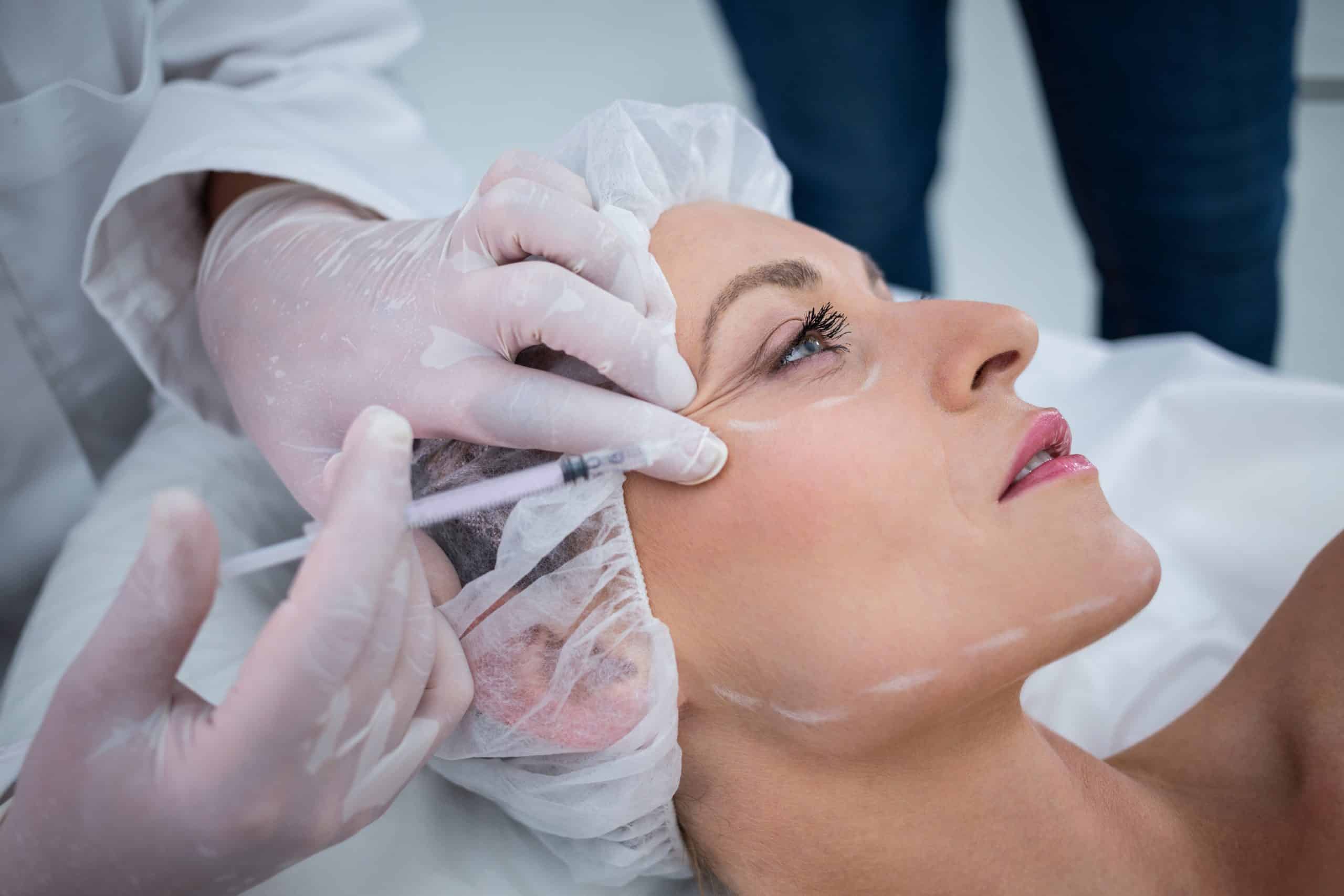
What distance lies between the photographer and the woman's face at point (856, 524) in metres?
0.89

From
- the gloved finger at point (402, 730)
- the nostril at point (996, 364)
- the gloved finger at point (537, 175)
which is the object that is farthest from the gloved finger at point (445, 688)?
the nostril at point (996, 364)

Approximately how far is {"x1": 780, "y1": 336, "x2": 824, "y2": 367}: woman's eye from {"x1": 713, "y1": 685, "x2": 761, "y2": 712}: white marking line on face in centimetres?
33

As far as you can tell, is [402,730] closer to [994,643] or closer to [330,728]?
[330,728]

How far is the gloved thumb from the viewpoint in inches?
29.6

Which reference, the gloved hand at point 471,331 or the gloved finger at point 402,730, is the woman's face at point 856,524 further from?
the gloved finger at point 402,730

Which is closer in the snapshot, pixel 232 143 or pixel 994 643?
pixel 994 643

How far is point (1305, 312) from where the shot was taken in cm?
269

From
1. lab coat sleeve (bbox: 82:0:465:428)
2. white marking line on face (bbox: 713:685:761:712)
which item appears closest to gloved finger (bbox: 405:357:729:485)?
white marking line on face (bbox: 713:685:761:712)

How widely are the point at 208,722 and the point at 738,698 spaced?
481 millimetres

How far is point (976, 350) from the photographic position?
38.0 inches

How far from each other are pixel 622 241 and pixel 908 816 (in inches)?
25.8

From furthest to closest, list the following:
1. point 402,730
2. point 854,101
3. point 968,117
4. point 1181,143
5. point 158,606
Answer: point 968,117 < point 854,101 < point 1181,143 < point 402,730 < point 158,606

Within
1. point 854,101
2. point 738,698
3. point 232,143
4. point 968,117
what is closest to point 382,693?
Result: point 738,698

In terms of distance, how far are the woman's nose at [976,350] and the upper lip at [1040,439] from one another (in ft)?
0.16
